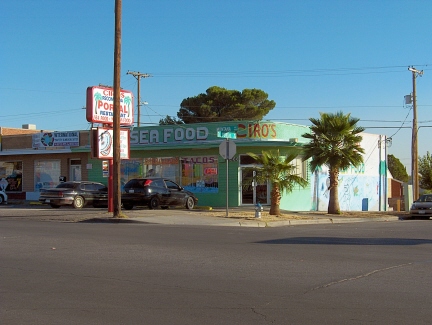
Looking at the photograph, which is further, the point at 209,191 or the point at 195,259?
the point at 209,191

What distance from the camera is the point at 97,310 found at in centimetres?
704

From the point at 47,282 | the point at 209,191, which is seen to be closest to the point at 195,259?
the point at 47,282

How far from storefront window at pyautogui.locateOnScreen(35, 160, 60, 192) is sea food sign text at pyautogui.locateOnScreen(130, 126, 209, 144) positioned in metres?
6.43

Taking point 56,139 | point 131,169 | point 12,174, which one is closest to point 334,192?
point 131,169

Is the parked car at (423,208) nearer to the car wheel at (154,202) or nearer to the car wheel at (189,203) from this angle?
the car wheel at (189,203)

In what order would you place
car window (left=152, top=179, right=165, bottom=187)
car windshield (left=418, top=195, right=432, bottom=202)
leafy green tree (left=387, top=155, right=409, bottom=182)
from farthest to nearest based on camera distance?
leafy green tree (left=387, top=155, right=409, bottom=182) → car windshield (left=418, top=195, right=432, bottom=202) → car window (left=152, top=179, right=165, bottom=187)

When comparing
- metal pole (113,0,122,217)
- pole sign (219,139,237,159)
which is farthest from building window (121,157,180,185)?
metal pole (113,0,122,217)

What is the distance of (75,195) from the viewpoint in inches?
1112

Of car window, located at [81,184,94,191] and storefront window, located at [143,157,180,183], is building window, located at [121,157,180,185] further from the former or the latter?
car window, located at [81,184,94,191]

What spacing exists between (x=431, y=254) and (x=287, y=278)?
4.73m

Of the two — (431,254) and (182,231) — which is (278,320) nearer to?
(431,254)

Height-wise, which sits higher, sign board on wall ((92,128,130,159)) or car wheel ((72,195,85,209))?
sign board on wall ((92,128,130,159))

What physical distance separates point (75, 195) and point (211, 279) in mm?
20371

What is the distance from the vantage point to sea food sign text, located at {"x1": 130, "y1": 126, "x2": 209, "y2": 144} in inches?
1217
